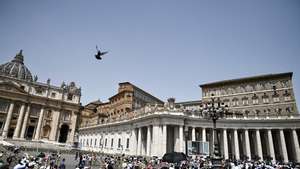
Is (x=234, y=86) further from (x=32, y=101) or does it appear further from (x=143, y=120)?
(x=32, y=101)

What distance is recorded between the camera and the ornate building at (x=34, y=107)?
167ft

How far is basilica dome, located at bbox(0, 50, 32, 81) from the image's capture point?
186 feet

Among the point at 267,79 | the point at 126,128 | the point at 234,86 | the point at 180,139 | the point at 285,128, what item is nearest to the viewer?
the point at 180,139

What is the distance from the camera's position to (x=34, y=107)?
55.2 meters

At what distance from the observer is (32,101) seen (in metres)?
54.4

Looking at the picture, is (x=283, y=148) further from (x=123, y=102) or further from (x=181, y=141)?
(x=123, y=102)

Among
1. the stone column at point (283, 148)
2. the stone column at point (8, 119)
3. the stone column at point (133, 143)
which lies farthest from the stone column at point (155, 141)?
the stone column at point (8, 119)

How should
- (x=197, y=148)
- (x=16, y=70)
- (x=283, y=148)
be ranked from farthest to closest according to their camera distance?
1. (x=16, y=70)
2. (x=283, y=148)
3. (x=197, y=148)

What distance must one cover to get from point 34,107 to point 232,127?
51.7 m

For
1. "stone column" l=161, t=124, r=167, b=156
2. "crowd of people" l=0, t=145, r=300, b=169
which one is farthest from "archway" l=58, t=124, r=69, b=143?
"stone column" l=161, t=124, r=167, b=156

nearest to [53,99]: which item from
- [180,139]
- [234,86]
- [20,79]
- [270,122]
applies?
[20,79]

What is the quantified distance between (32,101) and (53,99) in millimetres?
5329

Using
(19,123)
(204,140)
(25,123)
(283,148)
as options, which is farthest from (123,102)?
(283,148)

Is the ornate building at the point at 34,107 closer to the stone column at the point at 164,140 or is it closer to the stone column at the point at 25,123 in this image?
the stone column at the point at 25,123
